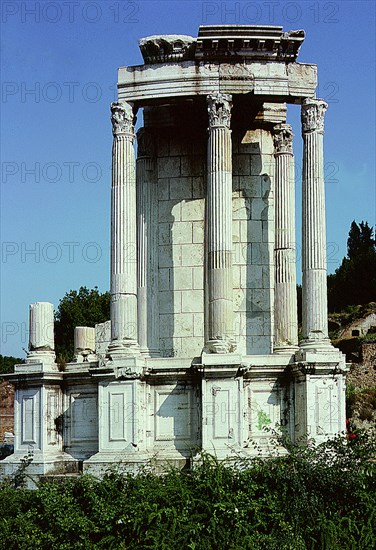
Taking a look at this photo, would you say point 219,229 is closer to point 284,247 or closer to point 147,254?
point 284,247

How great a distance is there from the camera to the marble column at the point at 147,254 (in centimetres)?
2159

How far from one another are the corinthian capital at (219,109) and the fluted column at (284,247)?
2.42 metres

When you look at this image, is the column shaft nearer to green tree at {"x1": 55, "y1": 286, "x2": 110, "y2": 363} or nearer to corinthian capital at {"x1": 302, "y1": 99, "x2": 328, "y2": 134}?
corinthian capital at {"x1": 302, "y1": 99, "x2": 328, "y2": 134}

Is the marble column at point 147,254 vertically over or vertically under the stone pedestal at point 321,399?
over

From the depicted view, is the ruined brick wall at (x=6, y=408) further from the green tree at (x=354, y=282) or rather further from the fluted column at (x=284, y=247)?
the green tree at (x=354, y=282)

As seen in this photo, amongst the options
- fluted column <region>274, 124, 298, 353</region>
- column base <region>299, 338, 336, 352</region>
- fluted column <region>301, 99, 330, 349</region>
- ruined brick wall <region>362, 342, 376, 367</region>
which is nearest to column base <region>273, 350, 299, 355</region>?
fluted column <region>274, 124, 298, 353</region>

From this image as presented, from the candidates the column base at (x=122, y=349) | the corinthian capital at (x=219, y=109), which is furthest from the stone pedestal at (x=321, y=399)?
the corinthian capital at (x=219, y=109)

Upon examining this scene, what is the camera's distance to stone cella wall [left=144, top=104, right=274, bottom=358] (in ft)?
70.8

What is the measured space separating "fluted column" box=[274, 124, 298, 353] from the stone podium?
1.1 inches

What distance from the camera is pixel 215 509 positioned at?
52.1 ft

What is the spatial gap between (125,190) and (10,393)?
36110 mm

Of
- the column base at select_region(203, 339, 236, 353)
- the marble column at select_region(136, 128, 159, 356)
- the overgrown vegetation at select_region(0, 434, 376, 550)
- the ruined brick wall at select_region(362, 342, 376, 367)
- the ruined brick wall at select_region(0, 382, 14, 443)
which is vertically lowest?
the ruined brick wall at select_region(0, 382, 14, 443)

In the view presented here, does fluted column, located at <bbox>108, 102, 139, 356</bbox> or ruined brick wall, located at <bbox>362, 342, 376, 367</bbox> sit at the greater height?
fluted column, located at <bbox>108, 102, 139, 356</bbox>

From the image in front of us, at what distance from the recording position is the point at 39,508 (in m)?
16.6
